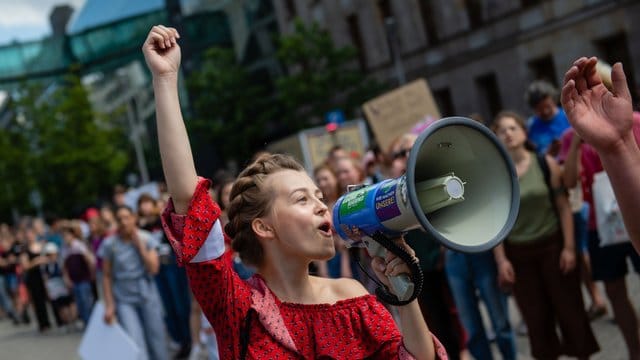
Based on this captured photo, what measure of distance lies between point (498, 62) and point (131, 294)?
19809 mm

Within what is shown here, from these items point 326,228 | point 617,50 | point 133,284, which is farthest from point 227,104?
point 326,228

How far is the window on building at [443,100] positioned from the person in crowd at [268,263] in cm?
2695

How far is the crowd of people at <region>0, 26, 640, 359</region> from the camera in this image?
2.77 meters

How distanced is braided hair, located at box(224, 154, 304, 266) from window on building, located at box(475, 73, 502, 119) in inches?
979

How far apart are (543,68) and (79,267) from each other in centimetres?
1482

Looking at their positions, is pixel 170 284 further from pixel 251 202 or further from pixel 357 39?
pixel 357 39

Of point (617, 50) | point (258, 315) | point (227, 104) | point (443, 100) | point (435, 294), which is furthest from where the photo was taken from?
point (227, 104)

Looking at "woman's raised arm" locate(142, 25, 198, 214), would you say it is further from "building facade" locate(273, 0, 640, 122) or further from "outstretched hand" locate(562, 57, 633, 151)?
"building facade" locate(273, 0, 640, 122)

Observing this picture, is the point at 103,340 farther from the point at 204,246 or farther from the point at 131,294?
the point at 204,246

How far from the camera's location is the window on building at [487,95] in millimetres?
27500

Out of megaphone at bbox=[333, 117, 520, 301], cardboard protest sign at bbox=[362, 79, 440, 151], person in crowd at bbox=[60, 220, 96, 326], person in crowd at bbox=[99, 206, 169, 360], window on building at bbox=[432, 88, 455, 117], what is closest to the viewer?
megaphone at bbox=[333, 117, 520, 301]

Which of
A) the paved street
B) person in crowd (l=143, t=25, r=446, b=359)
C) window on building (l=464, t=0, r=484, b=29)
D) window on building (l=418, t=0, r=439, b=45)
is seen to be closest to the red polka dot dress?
person in crowd (l=143, t=25, r=446, b=359)

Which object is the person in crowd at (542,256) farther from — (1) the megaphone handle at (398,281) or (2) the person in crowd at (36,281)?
(2) the person in crowd at (36,281)

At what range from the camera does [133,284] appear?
8258 mm
